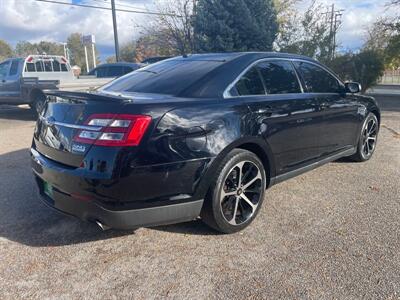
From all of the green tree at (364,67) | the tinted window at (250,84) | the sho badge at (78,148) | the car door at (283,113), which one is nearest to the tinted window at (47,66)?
the car door at (283,113)

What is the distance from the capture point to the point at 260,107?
329 centimetres

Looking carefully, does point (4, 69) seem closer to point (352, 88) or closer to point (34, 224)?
point (34, 224)

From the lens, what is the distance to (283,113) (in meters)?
3.53

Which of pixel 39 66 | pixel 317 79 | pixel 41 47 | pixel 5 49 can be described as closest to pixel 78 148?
pixel 317 79

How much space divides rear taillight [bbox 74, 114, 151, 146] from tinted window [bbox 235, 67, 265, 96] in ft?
3.64

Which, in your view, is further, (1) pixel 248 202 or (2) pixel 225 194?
(1) pixel 248 202

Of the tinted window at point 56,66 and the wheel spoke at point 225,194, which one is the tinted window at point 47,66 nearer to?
the tinted window at point 56,66

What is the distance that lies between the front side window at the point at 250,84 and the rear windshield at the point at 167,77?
11.2 inches

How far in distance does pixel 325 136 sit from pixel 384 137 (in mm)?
3762

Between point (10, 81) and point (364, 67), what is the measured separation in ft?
45.8

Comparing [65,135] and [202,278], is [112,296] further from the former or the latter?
[65,135]

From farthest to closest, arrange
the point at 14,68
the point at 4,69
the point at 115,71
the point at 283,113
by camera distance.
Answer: the point at 115,71 → the point at 4,69 → the point at 14,68 → the point at 283,113

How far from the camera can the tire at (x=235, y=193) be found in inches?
116

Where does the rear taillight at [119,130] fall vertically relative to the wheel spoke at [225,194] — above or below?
above
